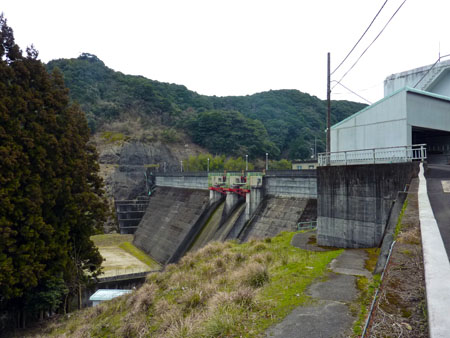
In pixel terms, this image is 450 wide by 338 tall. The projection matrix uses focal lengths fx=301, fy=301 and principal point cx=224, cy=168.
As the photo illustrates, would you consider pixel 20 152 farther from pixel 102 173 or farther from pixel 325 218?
pixel 102 173

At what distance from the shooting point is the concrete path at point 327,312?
13.7 ft

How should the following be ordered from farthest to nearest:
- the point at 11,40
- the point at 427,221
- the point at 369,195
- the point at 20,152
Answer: the point at 11,40
the point at 20,152
the point at 369,195
the point at 427,221

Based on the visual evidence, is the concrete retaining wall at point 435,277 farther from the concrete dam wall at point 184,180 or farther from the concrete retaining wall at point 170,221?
the concrete dam wall at point 184,180

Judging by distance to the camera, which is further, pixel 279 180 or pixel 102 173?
pixel 102 173

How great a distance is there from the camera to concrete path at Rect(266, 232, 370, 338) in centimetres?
418

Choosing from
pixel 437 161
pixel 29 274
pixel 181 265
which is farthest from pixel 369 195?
pixel 29 274

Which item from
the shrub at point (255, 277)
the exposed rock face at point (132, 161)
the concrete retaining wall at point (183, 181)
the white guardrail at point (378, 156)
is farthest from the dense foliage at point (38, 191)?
the exposed rock face at point (132, 161)

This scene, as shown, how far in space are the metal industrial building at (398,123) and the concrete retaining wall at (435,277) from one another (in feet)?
29.1

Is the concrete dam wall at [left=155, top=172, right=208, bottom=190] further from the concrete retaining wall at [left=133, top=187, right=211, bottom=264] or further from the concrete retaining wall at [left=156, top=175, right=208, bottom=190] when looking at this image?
the concrete retaining wall at [left=133, top=187, right=211, bottom=264]

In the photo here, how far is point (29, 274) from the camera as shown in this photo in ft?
40.0

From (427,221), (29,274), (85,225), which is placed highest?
(427,221)

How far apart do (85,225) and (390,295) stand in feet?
49.7

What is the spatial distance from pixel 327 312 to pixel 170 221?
30237 millimetres

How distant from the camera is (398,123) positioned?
1339 cm
